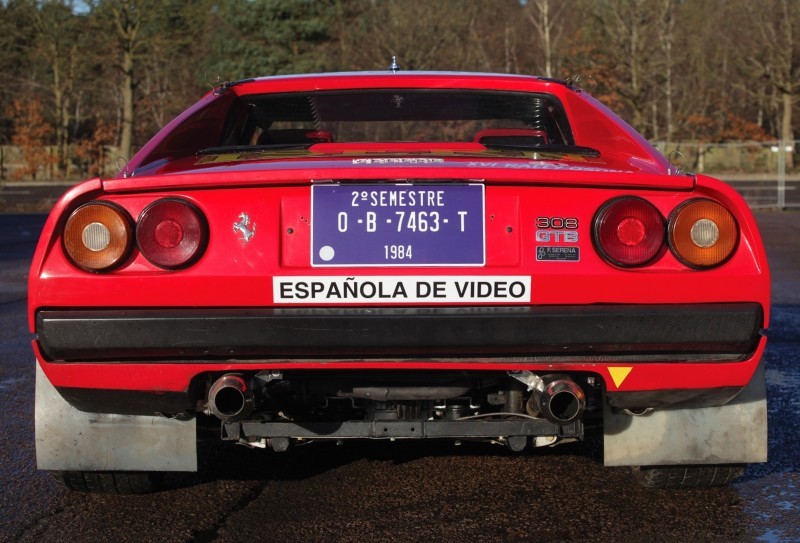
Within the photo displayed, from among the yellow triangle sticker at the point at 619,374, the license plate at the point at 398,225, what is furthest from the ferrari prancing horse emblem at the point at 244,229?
the yellow triangle sticker at the point at 619,374

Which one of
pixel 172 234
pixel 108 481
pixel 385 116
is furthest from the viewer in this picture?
pixel 385 116

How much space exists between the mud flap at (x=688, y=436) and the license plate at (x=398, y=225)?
0.82 m

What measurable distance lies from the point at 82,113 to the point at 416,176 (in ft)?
170

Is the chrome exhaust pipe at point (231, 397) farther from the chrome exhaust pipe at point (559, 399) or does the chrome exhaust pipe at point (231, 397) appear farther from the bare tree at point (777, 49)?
the bare tree at point (777, 49)

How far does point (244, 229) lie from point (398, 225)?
0.43m

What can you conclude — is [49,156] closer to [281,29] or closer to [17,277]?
[281,29]

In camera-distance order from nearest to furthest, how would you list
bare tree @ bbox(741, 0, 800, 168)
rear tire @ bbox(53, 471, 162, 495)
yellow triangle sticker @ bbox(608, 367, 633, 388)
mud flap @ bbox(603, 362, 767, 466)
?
yellow triangle sticker @ bbox(608, 367, 633, 388)
mud flap @ bbox(603, 362, 767, 466)
rear tire @ bbox(53, 471, 162, 495)
bare tree @ bbox(741, 0, 800, 168)

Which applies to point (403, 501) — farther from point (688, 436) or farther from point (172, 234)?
point (172, 234)

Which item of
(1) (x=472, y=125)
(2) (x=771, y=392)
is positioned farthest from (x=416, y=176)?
(2) (x=771, y=392)

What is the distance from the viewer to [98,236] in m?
3.01

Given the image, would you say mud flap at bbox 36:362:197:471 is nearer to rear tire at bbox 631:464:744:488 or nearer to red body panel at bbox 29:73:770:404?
red body panel at bbox 29:73:770:404

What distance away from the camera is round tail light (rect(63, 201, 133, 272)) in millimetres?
2994

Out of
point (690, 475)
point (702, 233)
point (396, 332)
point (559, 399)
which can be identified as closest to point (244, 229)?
point (396, 332)

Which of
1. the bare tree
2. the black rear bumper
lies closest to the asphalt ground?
the black rear bumper
